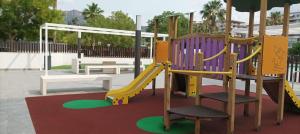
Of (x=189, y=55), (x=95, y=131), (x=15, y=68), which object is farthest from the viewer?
(x=15, y=68)

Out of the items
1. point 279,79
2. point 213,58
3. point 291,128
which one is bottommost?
point 291,128

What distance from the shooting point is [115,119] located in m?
5.92

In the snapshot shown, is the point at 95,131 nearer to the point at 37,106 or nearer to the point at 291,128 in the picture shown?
the point at 37,106

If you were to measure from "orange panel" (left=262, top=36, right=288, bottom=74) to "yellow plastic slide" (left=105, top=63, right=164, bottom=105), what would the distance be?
308 centimetres

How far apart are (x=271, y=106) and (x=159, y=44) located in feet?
12.3

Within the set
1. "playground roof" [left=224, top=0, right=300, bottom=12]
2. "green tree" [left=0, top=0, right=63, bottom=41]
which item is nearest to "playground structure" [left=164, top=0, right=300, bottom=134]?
"playground roof" [left=224, top=0, right=300, bottom=12]

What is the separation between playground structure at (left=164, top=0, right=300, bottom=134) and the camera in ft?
16.2

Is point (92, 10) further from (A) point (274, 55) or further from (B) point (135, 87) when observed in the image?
(A) point (274, 55)

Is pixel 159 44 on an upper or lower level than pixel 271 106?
upper

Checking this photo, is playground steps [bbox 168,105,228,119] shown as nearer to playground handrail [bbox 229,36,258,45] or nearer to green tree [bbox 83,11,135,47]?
playground handrail [bbox 229,36,258,45]

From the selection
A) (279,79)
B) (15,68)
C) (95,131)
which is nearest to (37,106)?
(95,131)

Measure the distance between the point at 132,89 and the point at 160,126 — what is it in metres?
2.53

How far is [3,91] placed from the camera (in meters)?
8.91

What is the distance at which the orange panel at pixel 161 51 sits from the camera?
8.92 meters
